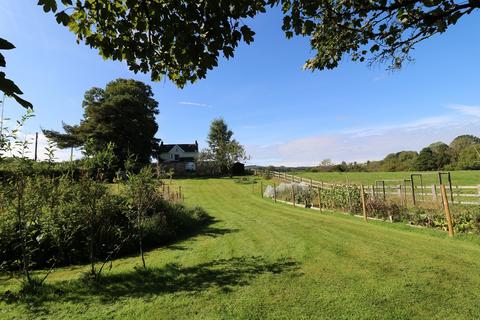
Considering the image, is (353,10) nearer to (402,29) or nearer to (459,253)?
(402,29)

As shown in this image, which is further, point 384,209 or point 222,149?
point 222,149

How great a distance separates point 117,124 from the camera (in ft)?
139

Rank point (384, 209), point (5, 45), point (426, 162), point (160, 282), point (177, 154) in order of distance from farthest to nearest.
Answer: point (177, 154) → point (426, 162) → point (384, 209) → point (160, 282) → point (5, 45)

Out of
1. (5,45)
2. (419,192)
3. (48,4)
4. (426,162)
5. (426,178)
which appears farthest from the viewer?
(426,162)

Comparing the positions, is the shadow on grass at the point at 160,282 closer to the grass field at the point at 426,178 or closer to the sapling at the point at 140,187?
the sapling at the point at 140,187

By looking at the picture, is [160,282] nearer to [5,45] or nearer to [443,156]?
[5,45]

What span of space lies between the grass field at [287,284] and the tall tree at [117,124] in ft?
117

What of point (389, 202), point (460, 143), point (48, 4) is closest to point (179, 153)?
point (460, 143)

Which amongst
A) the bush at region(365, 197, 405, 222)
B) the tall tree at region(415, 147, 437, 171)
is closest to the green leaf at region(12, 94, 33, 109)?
the bush at region(365, 197, 405, 222)

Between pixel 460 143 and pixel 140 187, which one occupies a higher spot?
pixel 460 143

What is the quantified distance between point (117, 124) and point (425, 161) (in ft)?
146

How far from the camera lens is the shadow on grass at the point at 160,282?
17.8 feet

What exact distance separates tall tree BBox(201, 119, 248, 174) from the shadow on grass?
45.2m

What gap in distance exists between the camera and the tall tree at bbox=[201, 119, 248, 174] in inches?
2080
